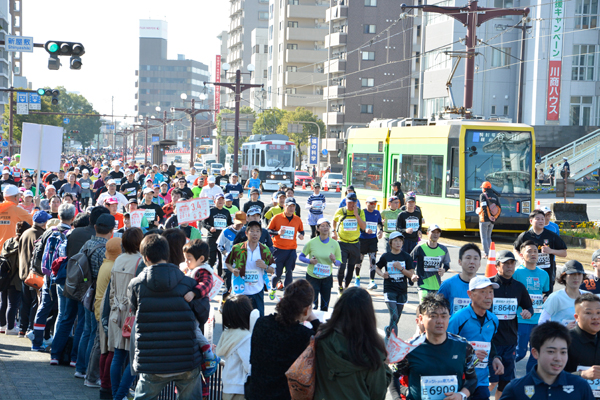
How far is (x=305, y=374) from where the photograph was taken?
13.4 feet

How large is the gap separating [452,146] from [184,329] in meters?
16.2

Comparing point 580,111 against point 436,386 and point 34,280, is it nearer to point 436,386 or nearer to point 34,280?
point 34,280

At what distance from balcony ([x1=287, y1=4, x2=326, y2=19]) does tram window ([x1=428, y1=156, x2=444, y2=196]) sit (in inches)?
2949

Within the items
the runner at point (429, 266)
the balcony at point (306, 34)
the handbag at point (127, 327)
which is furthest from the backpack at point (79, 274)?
the balcony at point (306, 34)

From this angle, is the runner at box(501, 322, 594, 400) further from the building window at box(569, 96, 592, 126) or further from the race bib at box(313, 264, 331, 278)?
the building window at box(569, 96, 592, 126)

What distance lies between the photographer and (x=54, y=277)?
7.76 meters

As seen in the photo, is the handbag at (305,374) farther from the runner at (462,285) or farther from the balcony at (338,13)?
the balcony at (338,13)

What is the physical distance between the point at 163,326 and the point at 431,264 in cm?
518

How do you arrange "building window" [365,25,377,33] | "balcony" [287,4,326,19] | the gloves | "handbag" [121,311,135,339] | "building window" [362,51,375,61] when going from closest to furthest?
the gloves < "handbag" [121,311,135,339] < "building window" [362,51,375,61] < "building window" [365,25,377,33] < "balcony" [287,4,326,19]

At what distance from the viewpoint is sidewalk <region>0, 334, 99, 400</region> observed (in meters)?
6.51

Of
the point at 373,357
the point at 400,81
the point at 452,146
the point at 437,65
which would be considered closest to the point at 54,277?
the point at 373,357

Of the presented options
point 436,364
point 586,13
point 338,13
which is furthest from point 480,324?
point 338,13

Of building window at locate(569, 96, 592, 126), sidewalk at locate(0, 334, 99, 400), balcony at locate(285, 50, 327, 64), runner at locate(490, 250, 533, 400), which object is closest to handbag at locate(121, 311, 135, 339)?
sidewalk at locate(0, 334, 99, 400)

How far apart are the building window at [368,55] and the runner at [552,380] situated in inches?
3013
